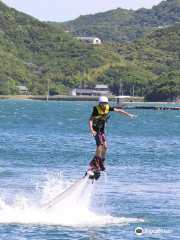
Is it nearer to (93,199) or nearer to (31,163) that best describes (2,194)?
(93,199)

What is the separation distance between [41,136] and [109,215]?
35.2 meters

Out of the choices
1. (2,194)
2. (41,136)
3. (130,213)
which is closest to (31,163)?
(2,194)

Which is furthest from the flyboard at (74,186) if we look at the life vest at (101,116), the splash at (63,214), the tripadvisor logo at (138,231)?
the tripadvisor logo at (138,231)

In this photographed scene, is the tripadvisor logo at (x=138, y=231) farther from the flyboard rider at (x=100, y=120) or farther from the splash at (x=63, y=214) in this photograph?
the flyboard rider at (x=100, y=120)

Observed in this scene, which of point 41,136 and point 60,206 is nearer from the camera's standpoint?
point 60,206

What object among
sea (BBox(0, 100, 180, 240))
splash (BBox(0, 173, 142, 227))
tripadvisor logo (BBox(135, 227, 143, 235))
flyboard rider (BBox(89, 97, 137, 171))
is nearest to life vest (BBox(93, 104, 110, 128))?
flyboard rider (BBox(89, 97, 137, 171))

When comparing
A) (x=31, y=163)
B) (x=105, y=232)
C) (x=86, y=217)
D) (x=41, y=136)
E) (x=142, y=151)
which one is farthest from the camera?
(x=41, y=136)

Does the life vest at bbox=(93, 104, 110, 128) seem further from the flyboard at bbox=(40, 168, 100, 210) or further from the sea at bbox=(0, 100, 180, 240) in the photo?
the sea at bbox=(0, 100, 180, 240)

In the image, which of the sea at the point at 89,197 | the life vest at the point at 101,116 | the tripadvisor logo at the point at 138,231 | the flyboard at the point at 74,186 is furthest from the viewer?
the sea at the point at 89,197

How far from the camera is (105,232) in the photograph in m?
17.9

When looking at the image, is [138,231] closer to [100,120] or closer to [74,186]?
[74,186]

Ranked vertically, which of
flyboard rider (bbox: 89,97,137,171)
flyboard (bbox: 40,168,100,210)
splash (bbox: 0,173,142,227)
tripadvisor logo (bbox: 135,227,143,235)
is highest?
flyboard rider (bbox: 89,97,137,171)

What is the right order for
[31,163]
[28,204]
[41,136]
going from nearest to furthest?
Answer: [28,204]
[31,163]
[41,136]

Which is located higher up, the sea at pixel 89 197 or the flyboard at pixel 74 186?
the flyboard at pixel 74 186
